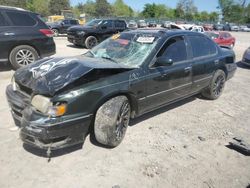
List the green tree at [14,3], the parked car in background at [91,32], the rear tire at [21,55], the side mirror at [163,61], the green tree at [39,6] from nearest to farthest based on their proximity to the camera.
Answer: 1. the side mirror at [163,61]
2. the rear tire at [21,55]
3. the parked car in background at [91,32]
4. the green tree at [14,3]
5. the green tree at [39,6]

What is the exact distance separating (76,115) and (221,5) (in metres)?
97.7

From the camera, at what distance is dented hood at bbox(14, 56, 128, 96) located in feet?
10.2

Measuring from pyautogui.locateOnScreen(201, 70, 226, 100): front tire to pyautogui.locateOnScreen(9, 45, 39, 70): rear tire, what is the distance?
16.6 ft

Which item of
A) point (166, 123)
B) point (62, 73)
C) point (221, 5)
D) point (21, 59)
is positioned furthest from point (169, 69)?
point (221, 5)

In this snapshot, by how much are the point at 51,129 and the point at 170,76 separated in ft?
7.70

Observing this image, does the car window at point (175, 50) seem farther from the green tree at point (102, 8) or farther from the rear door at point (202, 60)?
the green tree at point (102, 8)

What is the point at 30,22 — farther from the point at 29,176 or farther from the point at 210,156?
the point at 210,156

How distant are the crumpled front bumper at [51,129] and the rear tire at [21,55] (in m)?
4.64

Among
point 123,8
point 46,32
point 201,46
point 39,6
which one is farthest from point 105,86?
point 123,8

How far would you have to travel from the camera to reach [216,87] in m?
6.08

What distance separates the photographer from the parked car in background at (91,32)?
45.4 feet

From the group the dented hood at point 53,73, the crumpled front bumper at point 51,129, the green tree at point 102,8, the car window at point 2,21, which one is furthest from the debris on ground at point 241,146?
the green tree at point 102,8

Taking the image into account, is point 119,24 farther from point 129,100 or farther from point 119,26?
point 129,100

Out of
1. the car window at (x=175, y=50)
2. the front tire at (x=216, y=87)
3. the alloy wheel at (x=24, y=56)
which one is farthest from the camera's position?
the alloy wheel at (x=24, y=56)
